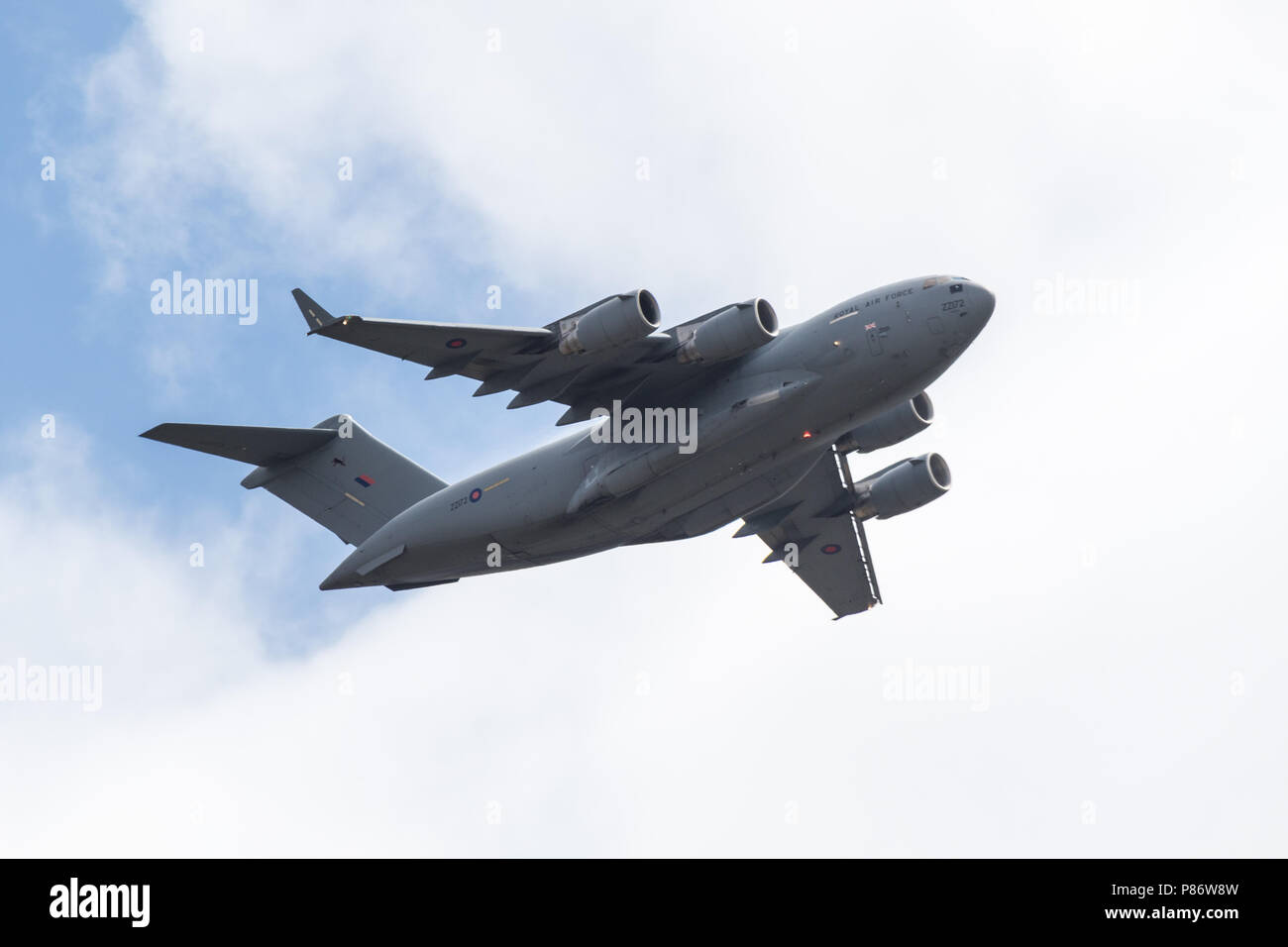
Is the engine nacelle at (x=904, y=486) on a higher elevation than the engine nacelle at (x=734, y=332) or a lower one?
lower

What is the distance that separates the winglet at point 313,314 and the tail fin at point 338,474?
6715 millimetres

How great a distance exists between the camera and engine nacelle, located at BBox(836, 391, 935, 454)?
992 inches

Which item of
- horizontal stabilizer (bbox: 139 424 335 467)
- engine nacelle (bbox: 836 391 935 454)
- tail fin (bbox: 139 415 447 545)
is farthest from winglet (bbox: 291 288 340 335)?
engine nacelle (bbox: 836 391 935 454)

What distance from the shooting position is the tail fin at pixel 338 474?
27.7m

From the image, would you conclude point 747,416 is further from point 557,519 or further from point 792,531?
point 792,531

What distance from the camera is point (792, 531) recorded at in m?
28.3

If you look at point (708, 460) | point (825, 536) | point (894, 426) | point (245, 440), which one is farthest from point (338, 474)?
point (894, 426)

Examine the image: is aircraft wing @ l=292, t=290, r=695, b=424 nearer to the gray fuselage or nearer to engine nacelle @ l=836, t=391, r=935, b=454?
the gray fuselage

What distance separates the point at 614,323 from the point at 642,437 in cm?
251

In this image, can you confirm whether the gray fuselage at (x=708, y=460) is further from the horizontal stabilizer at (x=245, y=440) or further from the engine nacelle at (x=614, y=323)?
the horizontal stabilizer at (x=245, y=440)

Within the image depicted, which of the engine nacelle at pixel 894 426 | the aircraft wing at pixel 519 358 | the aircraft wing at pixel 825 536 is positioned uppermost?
the aircraft wing at pixel 519 358

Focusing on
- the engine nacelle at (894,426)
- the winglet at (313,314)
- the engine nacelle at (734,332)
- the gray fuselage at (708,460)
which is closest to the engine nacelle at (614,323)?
the engine nacelle at (734,332)
